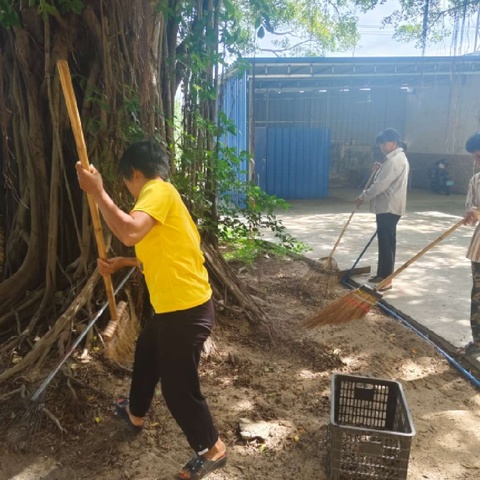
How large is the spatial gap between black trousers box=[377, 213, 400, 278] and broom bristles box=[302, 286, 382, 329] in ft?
5.00

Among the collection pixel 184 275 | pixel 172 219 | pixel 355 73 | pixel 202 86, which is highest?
pixel 355 73

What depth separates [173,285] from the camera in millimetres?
2006

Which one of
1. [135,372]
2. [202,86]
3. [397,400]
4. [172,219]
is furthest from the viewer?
[202,86]

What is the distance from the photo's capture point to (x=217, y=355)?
3.36 metres

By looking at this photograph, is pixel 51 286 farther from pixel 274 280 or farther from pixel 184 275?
pixel 274 280

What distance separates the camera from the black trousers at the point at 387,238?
5180 millimetres

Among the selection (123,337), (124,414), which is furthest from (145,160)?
(123,337)

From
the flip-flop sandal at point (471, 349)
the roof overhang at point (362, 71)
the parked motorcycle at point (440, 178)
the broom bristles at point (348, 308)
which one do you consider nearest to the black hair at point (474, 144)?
the broom bristles at point (348, 308)

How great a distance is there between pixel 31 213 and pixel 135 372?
1.57 meters

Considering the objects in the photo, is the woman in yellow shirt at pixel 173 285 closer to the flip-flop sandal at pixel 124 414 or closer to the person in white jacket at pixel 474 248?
the flip-flop sandal at pixel 124 414

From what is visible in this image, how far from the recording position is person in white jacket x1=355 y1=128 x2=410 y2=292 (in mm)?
5012

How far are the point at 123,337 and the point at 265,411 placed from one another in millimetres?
1054

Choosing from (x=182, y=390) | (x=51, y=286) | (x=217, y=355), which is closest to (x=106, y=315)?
(x=51, y=286)

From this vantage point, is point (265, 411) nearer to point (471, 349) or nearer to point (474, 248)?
point (471, 349)
